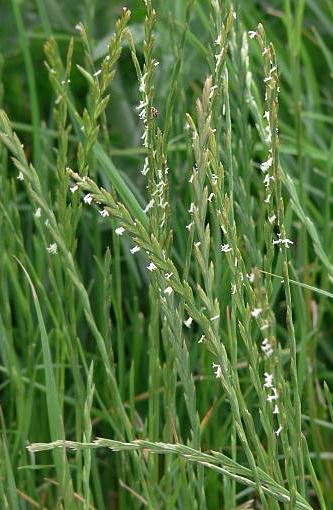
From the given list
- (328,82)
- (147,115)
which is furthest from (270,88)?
(328,82)

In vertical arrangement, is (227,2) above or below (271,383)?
above

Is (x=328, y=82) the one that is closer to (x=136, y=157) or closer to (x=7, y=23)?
(x=136, y=157)

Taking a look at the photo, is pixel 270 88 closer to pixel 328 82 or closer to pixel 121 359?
pixel 121 359

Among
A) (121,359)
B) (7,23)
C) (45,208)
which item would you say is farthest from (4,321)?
(7,23)

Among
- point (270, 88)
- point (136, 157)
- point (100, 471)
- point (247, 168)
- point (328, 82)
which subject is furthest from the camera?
point (328, 82)

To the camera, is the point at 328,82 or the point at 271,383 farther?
the point at 328,82

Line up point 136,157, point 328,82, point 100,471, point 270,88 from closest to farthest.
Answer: point 270,88, point 100,471, point 136,157, point 328,82

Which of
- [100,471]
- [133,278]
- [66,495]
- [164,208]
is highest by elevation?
[164,208]
